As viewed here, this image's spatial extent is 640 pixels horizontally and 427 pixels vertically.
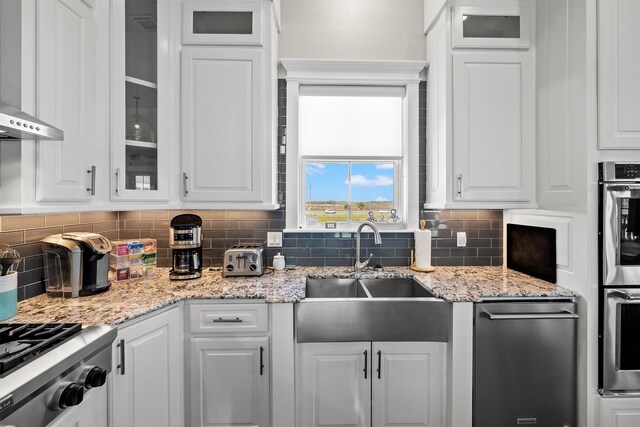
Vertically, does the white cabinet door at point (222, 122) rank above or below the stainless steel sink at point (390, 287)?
above

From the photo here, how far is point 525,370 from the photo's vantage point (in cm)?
180

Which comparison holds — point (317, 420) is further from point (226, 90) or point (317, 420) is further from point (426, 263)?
point (226, 90)

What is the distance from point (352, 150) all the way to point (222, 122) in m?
0.97

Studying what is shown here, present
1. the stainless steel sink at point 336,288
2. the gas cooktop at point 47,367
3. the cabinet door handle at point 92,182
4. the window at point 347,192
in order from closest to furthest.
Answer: the gas cooktop at point 47,367 < the cabinet door handle at point 92,182 < the stainless steel sink at point 336,288 < the window at point 347,192

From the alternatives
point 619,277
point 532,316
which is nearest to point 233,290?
point 532,316

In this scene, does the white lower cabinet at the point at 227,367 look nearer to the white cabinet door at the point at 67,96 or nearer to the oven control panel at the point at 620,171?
the white cabinet door at the point at 67,96

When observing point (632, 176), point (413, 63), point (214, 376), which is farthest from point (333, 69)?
point (214, 376)

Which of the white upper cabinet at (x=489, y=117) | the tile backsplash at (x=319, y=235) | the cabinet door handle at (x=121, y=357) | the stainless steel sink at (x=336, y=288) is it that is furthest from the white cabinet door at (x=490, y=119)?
the cabinet door handle at (x=121, y=357)

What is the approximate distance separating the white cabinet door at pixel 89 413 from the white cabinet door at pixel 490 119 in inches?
83.1

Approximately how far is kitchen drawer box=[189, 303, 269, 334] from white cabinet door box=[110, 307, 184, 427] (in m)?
0.09

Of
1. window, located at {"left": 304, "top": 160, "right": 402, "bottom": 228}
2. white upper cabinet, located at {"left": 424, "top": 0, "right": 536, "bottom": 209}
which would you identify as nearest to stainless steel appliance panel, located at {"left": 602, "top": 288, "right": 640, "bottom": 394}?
white upper cabinet, located at {"left": 424, "top": 0, "right": 536, "bottom": 209}

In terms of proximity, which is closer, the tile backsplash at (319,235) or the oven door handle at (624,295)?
the oven door handle at (624,295)

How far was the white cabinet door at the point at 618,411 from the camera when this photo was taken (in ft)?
5.72

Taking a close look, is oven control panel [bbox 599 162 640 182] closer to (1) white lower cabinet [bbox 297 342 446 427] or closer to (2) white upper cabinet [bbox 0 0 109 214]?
(1) white lower cabinet [bbox 297 342 446 427]
